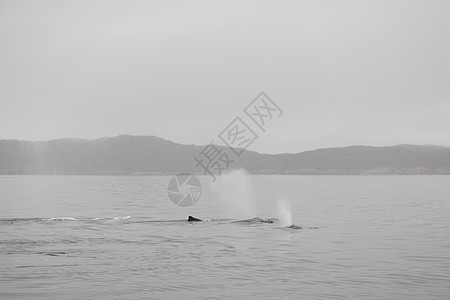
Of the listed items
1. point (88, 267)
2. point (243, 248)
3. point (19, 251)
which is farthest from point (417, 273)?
point (19, 251)

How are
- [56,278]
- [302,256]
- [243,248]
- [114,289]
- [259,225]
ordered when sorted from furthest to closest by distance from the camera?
[259,225] → [243,248] → [302,256] → [56,278] → [114,289]

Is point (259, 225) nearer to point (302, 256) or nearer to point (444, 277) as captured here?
point (302, 256)

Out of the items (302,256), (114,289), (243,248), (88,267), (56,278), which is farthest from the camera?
(243,248)

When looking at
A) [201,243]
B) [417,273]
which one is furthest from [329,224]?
[417,273]

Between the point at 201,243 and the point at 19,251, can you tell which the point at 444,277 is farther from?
the point at 19,251

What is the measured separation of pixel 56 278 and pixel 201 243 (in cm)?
1361

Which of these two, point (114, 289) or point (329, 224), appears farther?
point (329, 224)

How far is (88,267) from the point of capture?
92.7 ft

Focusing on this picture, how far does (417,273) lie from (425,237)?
15.1 m

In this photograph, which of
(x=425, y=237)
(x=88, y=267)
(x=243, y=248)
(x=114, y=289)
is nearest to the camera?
(x=114, y=289)

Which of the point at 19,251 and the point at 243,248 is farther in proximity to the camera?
the point at 243,248

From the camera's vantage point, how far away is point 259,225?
5012 cm

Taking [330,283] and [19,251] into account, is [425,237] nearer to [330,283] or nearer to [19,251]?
[330,283]

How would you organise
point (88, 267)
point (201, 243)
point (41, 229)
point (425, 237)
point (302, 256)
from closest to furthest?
point (88, 267), point (302, 256), point (201, 243), point (425, 237), point (41, 229)
